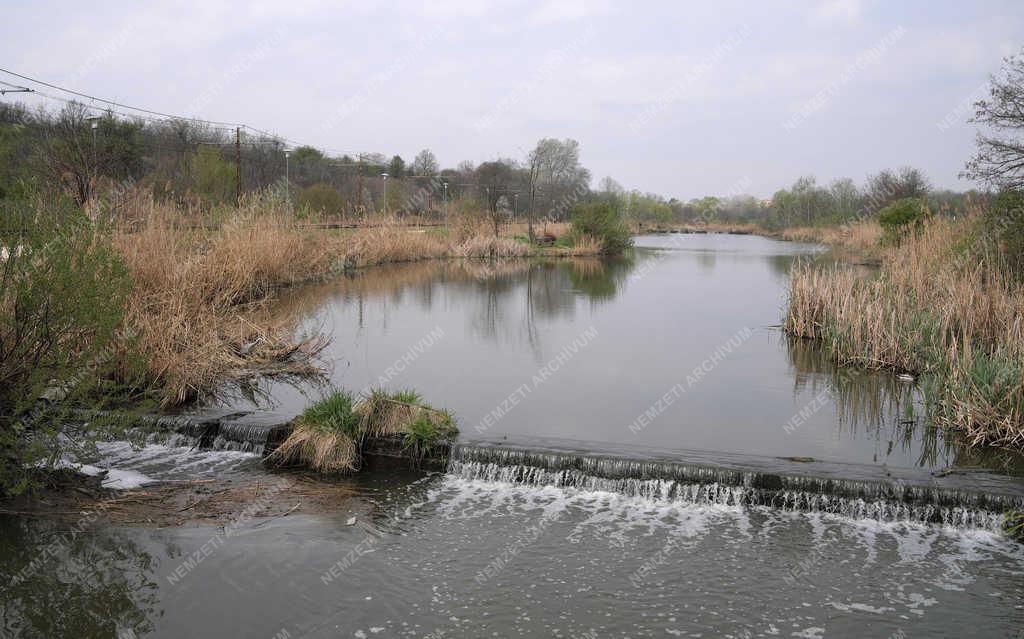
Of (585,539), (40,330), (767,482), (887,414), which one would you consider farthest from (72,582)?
(887,414)

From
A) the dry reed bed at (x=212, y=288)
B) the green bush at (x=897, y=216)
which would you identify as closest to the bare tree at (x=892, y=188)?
the green bush at (x=897, y=216)

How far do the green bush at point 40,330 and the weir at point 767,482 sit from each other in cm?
319

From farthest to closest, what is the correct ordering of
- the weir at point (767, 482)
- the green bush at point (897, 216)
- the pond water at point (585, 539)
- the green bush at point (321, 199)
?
the green bush at point (321, 199), the green bush at point (897, 216), the weir at point (767, 482), the pond water at point (585, 539)

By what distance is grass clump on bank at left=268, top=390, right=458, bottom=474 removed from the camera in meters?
A: 7.06

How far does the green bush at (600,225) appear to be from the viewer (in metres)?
34.9

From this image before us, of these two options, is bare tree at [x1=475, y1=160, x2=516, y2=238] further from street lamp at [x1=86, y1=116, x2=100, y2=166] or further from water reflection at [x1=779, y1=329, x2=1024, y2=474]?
water reflection at [x1=779, y1=329, x2=1024, y2=474]

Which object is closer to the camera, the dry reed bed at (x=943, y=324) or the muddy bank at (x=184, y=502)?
the muddy bank at (x=184, y=502)

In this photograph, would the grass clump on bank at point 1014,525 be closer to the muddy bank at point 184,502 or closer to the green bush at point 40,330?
the muddy bank at point 184,502

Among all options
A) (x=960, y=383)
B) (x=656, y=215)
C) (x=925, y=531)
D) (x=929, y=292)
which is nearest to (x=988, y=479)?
(x=925, y=531)

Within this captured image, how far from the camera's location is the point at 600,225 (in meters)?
34.8

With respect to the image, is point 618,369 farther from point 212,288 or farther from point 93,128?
point 93,128

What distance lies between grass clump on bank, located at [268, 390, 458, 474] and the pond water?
0.94 feet

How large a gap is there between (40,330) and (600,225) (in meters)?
30.4

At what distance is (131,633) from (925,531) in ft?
18.3
